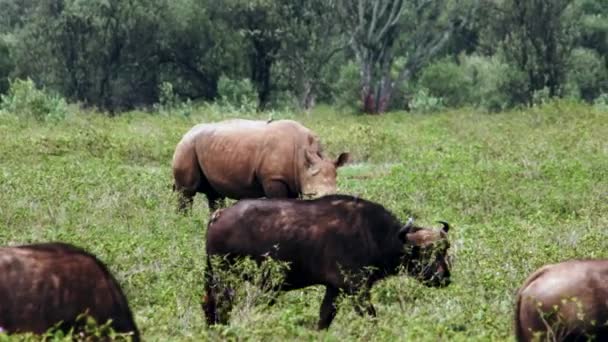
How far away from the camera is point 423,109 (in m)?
41.5

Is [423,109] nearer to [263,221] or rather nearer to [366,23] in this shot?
[366,23]

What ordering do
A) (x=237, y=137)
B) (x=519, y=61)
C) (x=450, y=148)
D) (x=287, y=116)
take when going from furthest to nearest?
(x=519, y=61)
(x=287, y=116)
(x=450, y=148)
(x=237, y=137)

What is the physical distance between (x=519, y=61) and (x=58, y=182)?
1227 inches

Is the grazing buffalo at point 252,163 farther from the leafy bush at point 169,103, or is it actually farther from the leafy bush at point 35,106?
the leafy bush at point 169,103

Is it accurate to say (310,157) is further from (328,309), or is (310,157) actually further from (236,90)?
(236,90)

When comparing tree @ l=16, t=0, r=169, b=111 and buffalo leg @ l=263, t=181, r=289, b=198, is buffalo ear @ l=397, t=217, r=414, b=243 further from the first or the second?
tree @ l=16, t=0, r=169, b=111

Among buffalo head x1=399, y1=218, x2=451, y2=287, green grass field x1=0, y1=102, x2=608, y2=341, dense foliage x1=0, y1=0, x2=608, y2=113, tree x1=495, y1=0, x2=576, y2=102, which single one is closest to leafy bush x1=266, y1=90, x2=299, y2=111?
dense foliage x1=0, y1=0, x2=608, y2=113

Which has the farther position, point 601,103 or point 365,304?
point 601,103

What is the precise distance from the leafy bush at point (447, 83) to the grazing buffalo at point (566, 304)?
4611 centimetres

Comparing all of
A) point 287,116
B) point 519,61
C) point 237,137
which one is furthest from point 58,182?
point 519,61

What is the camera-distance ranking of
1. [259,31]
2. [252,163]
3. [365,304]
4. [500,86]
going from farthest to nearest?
[259,31] → [500,86] → [252,163] → [365,304]

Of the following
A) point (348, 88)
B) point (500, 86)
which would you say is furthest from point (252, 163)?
point (348, 88)

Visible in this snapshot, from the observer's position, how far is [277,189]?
14.3 metres

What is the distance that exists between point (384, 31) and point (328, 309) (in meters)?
34.5
